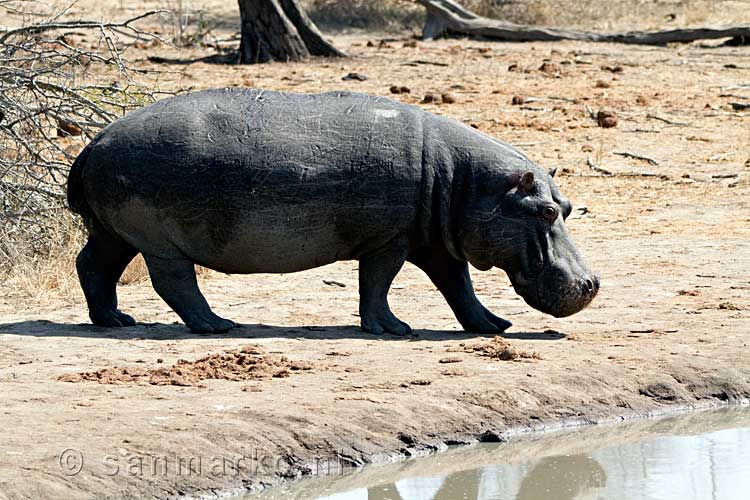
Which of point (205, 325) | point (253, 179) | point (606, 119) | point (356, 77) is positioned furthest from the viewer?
point (356, 77)

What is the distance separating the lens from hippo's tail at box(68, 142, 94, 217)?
837 cm

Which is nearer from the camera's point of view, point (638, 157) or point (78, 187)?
point (78, 187)

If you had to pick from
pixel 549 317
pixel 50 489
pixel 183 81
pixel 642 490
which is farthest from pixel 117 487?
pixel 183 81

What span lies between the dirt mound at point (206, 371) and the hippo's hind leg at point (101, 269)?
1.05 m

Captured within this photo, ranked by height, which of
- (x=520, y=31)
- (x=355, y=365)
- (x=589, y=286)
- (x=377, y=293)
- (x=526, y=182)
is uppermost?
(x=526, y=182)

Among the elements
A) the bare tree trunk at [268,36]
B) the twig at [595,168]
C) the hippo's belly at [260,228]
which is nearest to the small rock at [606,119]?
the twig at [595,168]

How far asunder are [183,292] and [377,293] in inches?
41.7

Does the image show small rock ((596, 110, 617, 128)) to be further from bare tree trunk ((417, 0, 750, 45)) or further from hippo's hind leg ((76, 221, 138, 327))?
hippo's hind leg ((76, 221, 138, 327))

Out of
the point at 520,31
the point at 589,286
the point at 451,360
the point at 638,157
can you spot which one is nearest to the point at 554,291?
the point at 589,286

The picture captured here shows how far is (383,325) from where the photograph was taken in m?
8.63

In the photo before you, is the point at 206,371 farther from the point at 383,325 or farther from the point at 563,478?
the point at 563,478

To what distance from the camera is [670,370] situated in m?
7.96

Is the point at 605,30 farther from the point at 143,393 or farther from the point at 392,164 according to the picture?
the point at 143,393

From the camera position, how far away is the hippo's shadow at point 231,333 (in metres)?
8.48
